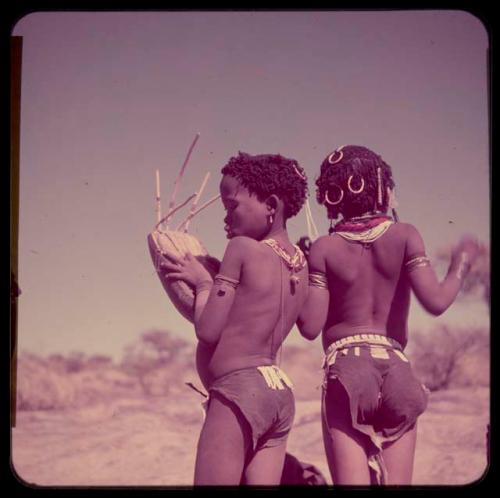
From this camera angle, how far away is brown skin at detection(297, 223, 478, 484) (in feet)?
12.5

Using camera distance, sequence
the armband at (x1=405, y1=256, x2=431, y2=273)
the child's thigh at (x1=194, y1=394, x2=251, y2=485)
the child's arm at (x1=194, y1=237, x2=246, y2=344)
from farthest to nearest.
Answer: the armband at (x1=405, y1=256, x2=431, y2=273), the child's arm at (x1=194, y1=237, x2=246, y2=344), the child's thigh at (x1=194, y1=394, x2=251, y2=485)

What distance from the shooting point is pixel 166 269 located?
155 inches

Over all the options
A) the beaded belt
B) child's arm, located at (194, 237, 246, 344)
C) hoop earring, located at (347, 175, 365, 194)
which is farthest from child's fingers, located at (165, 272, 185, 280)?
hoop earring, located at (347, 175, 365, 194)

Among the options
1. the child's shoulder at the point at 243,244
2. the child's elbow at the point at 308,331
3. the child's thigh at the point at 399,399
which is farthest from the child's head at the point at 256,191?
the child's thigh at the point at 399,399

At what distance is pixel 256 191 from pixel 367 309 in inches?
26.7

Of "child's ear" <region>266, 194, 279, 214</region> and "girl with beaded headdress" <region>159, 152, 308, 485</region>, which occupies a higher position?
"child's ear" <region>266, 194, 279, 214</region>

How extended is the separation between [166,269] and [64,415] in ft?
3.52

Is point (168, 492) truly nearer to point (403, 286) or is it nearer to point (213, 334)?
point (213, 334)

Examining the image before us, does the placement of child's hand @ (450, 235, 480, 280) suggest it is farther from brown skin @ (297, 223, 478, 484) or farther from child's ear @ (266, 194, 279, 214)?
child's ear @ (266, 194, 279, 214)

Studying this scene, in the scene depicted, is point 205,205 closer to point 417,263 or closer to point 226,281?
point 226,281

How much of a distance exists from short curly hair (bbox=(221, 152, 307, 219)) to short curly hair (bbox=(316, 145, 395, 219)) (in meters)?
0.12

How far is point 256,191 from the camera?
395cm

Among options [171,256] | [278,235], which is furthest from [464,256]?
[171,256]

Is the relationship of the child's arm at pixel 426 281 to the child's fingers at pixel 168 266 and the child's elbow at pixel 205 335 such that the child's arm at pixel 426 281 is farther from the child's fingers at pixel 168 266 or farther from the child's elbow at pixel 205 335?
the child's fingers at pixel 168 266
